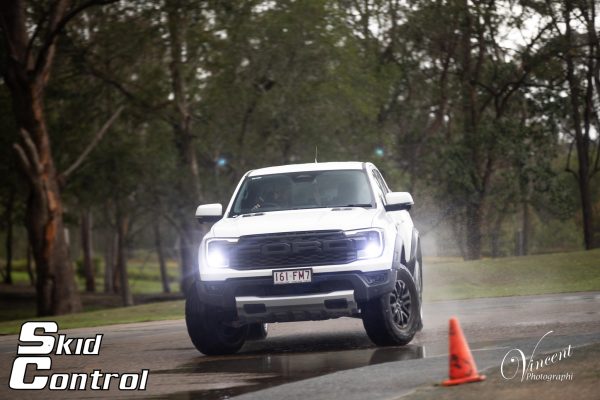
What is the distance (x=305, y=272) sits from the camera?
12.3m

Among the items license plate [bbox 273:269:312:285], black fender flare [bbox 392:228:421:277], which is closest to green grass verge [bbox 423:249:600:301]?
black fender flare [bbox 392:228:421:277]

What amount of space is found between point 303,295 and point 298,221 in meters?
0.90

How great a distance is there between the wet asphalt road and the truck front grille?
1005 millimetres

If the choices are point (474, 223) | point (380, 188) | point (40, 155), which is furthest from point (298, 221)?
point (474, 223)

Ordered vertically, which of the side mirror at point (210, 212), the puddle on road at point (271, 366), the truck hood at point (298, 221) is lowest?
the puddle on road at point (271, 366)

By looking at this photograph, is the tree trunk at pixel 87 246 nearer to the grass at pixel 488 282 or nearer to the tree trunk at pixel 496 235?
the tree trunk at pixel 496 235

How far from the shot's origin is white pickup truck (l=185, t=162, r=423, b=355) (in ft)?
40.3

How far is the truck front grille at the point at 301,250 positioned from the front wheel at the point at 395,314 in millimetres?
581

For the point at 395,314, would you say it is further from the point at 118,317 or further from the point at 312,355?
the point at 118,317

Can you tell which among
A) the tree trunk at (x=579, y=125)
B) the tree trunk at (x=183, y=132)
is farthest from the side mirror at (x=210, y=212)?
the tree trunk at (x=579, y=125)

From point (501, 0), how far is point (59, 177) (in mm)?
18011

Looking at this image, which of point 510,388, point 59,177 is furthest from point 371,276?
point 59,177

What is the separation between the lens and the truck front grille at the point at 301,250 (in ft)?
40.7

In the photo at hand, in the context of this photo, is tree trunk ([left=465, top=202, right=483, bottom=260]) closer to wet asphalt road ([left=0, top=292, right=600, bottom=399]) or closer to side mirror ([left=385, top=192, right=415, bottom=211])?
wet asphalt road ([left=0, top=292, right=600, bottom=399])
